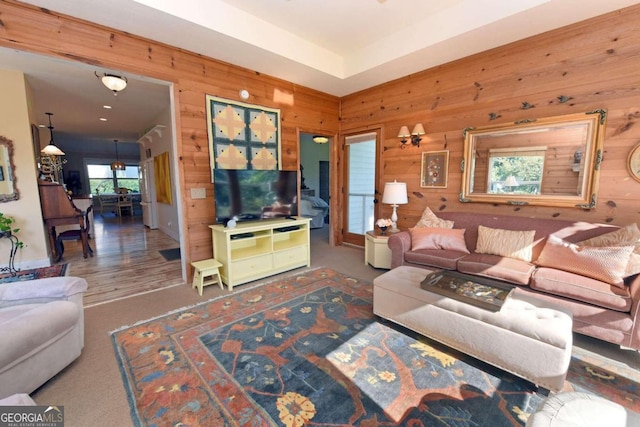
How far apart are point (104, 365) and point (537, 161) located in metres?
4.51

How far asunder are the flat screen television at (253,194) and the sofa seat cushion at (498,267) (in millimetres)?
2376

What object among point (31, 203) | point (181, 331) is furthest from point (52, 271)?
point (181, 331)

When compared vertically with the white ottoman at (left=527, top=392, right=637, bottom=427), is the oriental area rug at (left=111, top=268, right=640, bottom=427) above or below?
below

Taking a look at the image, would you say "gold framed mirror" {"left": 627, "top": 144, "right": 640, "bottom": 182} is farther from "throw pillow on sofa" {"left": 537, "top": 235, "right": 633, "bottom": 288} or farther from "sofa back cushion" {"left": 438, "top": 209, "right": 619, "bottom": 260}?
"throw pillow on sofa" {"left": 537, "top": 235, "right": 633, "bottom": 288}

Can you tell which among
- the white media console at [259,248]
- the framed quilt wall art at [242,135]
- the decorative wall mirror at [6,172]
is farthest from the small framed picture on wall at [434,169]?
the decorative wall mirror at [6,172]

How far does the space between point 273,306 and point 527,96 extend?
12.0ft

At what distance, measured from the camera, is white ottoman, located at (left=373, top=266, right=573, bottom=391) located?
1.59 metres

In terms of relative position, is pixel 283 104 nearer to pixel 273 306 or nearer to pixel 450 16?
pixel 450 16

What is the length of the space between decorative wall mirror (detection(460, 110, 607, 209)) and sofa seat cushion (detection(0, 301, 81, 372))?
4135mm

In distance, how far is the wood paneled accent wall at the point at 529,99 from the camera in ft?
8.36

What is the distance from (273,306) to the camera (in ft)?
9.07

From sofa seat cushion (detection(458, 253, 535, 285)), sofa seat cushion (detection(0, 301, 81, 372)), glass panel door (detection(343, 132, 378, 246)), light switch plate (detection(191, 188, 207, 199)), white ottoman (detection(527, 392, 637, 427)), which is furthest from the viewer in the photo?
glass panel door (detection(343, 132, 378, 246))

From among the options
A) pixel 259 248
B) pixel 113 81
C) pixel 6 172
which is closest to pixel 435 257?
pixel 259 248

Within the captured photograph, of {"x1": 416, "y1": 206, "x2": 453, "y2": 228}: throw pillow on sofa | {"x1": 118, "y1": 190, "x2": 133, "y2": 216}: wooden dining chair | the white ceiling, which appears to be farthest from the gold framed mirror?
{"x1": 118, "y1": 190, "x2": 133, "y2": 216}: wooden dining chair
